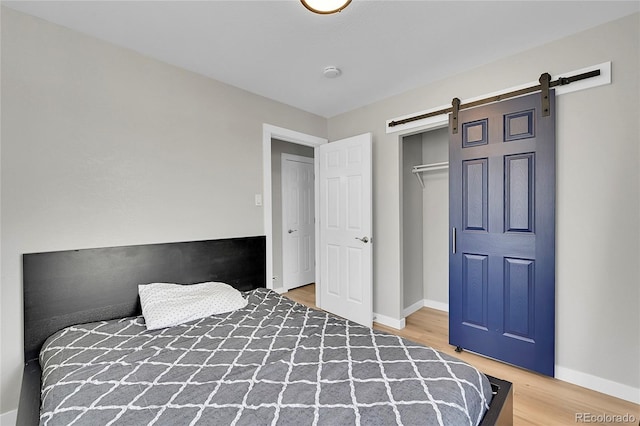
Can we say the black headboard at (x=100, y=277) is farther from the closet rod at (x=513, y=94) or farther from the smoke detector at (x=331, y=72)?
the closet rod at (x=513, y=94)

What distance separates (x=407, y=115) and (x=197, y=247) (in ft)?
7.42

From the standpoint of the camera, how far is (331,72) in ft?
7.91

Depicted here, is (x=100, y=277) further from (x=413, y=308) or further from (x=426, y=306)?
(x=426, y=306)

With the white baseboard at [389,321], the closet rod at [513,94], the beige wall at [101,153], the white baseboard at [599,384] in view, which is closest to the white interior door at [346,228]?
the white baseboard at [389,321]

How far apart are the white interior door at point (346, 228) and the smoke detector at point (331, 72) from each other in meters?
0.74

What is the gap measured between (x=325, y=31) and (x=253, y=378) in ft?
6.51

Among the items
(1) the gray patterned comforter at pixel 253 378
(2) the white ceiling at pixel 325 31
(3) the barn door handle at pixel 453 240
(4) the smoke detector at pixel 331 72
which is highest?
(2) the white ceiling at pixel 325 31

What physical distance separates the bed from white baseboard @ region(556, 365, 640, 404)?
1.18m

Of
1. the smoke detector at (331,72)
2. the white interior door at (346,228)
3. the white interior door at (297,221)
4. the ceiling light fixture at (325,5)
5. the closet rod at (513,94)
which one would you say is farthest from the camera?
the white interior door at (297,221)

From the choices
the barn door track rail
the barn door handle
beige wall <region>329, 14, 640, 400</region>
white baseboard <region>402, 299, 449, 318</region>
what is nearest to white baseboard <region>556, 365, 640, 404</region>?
beige wall <region>329, 14, 640, 400</region>

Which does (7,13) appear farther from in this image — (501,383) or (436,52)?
(501,383)

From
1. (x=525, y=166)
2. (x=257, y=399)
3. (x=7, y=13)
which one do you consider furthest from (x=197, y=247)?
(x=525, y=166)

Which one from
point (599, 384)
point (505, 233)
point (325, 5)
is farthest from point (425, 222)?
point (325, 5)

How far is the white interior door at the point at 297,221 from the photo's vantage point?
175 inches
